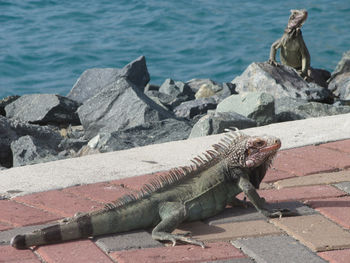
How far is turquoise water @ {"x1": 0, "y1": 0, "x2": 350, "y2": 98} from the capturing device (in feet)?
56.6

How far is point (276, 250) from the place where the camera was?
9.48 feet

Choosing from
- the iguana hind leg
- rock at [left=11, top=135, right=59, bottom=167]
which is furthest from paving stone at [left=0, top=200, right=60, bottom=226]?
rock at [left=11, top=135, right=59, bottom=167]

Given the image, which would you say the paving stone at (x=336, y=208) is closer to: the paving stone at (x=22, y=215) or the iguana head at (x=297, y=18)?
the paving stone at (x=22, y=215)

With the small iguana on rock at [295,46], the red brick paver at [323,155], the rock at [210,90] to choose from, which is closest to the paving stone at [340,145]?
the red brick paver at [323,155]

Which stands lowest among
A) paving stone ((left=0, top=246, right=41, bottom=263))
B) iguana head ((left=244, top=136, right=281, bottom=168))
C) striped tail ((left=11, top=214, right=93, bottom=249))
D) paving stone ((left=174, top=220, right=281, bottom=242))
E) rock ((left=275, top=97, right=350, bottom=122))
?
rock ((left=275, top=97, right=350, bottom=122))

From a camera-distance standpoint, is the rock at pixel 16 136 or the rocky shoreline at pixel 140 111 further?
the rock at pixel 16 136

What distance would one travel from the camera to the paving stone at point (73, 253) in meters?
2.84

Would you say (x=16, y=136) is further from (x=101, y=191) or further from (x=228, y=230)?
(x=228, y=230)

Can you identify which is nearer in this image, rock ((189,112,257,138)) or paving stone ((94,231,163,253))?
paving stone ((94,231,163,253))

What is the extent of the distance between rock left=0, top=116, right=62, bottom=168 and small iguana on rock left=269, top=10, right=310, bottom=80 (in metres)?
4.00

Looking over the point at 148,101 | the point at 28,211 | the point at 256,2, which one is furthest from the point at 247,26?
the point at 28,211

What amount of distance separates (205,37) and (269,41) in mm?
1716

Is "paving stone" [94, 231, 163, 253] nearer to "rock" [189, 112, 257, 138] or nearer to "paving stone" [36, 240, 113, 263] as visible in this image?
"paving stone" [36, 240, 113, 263]

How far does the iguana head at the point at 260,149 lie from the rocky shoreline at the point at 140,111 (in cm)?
238
